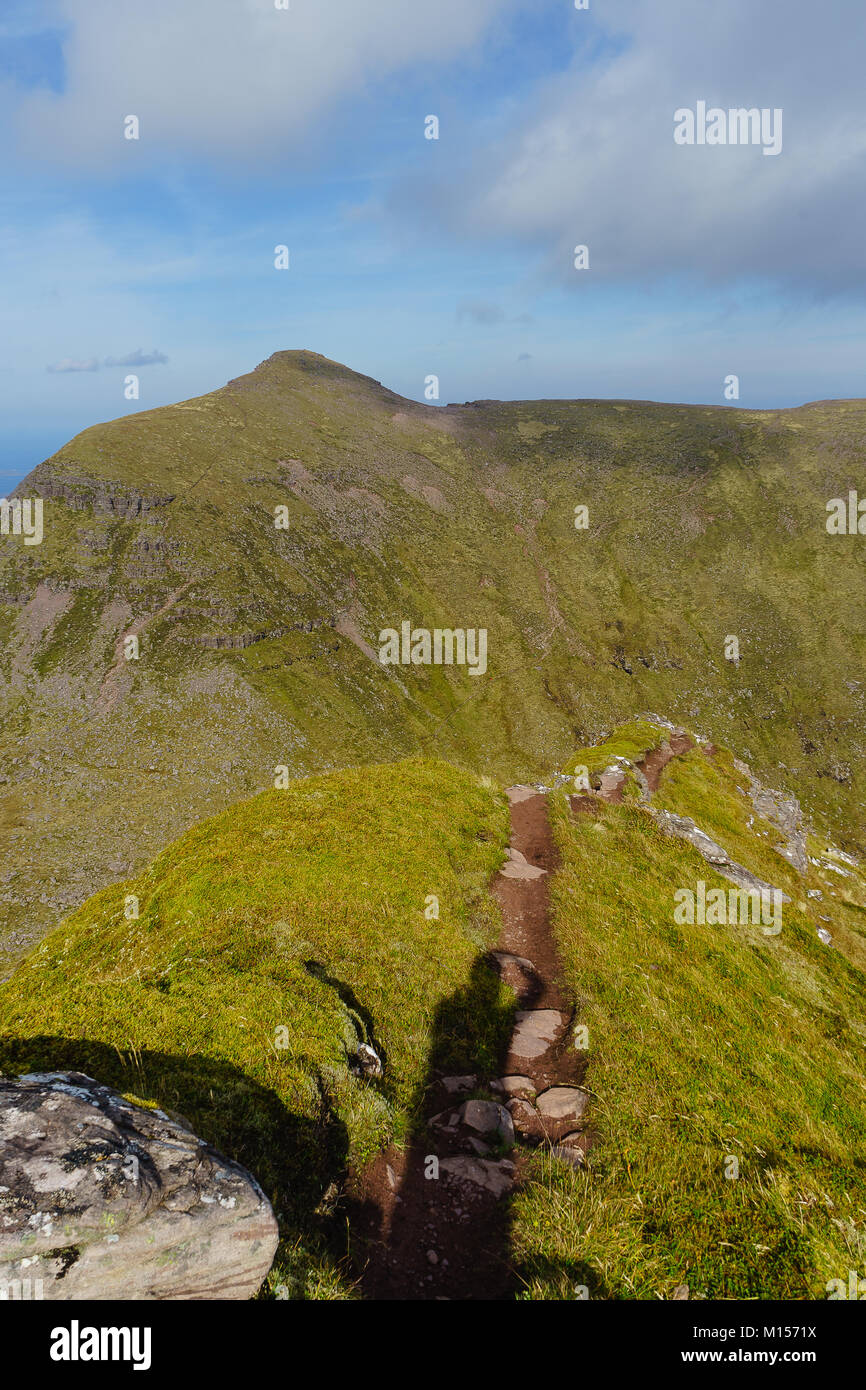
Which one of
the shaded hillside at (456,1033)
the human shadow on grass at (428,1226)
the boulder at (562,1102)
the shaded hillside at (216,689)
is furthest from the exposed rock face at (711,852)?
the shaded hillside at (216,689)

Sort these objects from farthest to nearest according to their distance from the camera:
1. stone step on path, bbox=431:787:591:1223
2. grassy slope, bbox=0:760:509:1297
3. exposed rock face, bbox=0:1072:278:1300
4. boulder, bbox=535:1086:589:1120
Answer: boulder, bbox=535:1086:589:1120, stone step on path, bbox=431:787:591:1223, grassy slope, bbox=0:760:509:1297, exposed rock face, bbox=0:1072:278:1300

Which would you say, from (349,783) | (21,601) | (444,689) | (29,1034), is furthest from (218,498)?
(29,1034)

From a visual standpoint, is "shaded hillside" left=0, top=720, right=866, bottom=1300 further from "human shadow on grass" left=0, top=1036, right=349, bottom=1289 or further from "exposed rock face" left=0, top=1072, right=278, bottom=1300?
"exposed rock face" left=0, top=1072, right=278, bottom=1300

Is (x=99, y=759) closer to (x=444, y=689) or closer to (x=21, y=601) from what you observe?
(x=21, y=601)

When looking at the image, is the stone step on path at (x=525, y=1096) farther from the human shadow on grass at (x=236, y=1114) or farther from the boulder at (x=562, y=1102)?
the human shadow on grass at (x=236, y=1114)

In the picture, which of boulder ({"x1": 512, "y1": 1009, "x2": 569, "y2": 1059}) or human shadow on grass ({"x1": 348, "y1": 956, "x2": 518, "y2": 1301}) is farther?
boulder ({"x1": 512, "y1": 1009, "x2": 569, "y2": 1059})

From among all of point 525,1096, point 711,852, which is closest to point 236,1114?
point 525,1096

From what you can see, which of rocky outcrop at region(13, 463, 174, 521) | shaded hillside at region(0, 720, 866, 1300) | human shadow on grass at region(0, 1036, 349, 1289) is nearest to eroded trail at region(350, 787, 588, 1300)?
shaded hillside at region(0, 720, 866, 1300)
